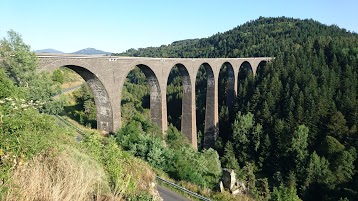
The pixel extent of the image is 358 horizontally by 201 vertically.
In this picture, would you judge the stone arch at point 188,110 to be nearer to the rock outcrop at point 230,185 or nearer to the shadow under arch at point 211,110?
the shadow under arch at point 211,110

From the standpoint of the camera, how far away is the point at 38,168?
18.8 feet

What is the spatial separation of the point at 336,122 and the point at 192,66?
23106 mm

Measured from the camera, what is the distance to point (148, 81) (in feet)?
106

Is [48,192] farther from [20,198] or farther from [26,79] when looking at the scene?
[26,79]

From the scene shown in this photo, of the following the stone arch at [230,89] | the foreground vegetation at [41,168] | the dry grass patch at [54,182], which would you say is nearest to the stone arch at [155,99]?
the foreground vegetation at [41,168]

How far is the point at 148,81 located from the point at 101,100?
26.8 ft

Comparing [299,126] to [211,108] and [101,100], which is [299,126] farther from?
[101,100]

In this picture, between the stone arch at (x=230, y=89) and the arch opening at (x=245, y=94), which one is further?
the stone arch at (x=230, y=89)

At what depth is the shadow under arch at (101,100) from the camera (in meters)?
23.4

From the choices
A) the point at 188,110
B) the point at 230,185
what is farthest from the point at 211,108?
the point at 230,185

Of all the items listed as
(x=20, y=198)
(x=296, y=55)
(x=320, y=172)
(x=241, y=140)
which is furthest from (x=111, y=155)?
(x=296, y=55)

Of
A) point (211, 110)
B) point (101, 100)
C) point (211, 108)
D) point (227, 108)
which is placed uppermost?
point (101, 100)

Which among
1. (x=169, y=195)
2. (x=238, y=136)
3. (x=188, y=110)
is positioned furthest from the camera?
(x=238, y=136)

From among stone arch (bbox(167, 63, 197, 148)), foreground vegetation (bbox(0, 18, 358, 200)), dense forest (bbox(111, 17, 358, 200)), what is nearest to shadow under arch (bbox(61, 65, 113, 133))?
foreground vegetation (bbox(0, 18, 358, 200))
